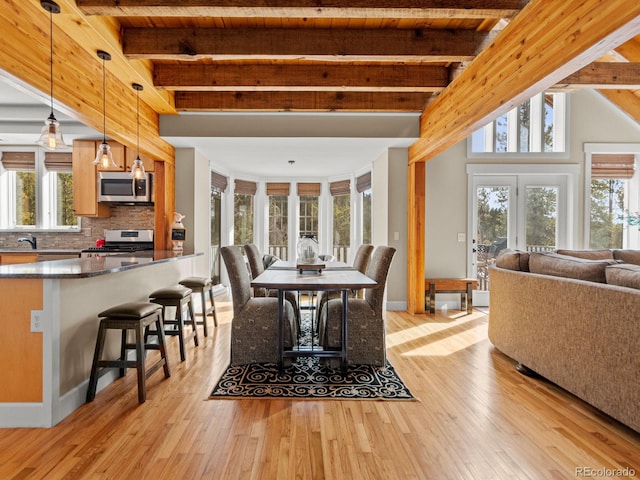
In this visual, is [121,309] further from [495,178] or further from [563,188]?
[563,188]

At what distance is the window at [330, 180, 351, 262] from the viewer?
6.68 metres

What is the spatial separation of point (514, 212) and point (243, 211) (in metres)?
4.61

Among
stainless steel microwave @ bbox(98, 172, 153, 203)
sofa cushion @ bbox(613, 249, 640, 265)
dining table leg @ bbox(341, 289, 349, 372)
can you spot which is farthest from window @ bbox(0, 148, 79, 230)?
sofa cushion @ bbox(613, 249, 640, 265)

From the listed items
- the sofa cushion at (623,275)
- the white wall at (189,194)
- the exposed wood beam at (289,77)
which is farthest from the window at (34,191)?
the sofa cushion at (623,275)

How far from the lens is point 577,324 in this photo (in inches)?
86.9

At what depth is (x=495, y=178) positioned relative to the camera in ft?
17.2

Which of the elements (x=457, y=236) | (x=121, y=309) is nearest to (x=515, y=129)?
(x=457, y=236)

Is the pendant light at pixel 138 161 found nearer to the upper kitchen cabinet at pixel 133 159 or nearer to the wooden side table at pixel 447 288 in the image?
the upper kitchen cabinet at pixel 133 159

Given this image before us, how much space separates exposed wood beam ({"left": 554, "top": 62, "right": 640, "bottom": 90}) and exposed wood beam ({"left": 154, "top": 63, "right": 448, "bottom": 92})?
50.9 inches

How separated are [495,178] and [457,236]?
3.44ft

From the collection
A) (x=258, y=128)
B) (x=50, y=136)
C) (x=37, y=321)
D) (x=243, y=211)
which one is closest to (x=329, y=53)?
(x=258, y=128)

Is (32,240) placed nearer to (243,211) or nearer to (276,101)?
(243,211)

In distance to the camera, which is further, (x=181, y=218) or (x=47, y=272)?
(x=181, y=218)

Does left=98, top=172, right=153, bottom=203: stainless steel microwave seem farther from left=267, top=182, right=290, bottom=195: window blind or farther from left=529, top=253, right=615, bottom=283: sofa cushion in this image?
left=529, top=253, right=615, bottom=283: sofa cushion
